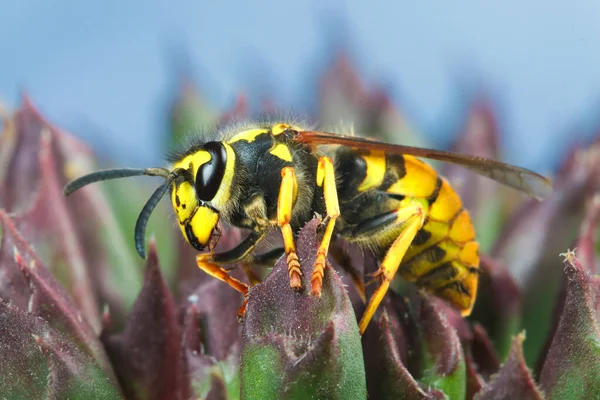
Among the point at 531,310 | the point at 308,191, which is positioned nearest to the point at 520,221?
the point at 531,310

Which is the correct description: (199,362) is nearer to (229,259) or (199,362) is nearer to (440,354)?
(229,259)

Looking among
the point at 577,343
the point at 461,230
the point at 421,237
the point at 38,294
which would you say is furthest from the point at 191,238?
the point at 577,343

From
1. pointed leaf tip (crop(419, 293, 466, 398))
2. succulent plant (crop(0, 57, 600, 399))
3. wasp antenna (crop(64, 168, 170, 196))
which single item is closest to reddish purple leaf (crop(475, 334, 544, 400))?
succulent plant (crop(0, 57, 600, 399))

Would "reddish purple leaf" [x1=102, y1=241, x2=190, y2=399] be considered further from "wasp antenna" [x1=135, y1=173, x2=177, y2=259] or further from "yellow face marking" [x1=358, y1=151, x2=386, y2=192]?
"yellow face marking" [x1=358, y1=151, x2=386, y2=192]

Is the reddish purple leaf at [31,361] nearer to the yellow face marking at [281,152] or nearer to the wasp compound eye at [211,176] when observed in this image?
the wasp compound eye at [211,176]

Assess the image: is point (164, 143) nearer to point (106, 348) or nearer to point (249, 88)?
point (249, 88)
